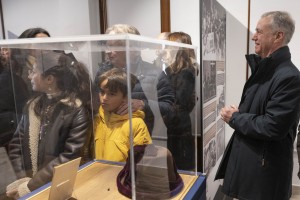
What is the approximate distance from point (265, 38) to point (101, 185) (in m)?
1.18

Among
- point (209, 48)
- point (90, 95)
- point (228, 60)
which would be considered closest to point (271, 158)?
point (209, 48)

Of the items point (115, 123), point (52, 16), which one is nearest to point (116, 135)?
point (115, 123)

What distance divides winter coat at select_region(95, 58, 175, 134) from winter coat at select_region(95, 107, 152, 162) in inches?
2.4

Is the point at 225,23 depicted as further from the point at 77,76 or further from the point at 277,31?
the point at 77,76

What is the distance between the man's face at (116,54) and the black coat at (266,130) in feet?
2.92

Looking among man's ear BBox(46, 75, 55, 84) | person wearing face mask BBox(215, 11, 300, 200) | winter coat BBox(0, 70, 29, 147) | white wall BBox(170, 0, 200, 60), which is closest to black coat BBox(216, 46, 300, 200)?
person wearing face mask BBox(215, 11, 300, 200)

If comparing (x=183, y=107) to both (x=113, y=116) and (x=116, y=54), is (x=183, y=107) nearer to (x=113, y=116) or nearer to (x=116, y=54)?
(x=113, y=116)

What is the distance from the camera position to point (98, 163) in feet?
4.58

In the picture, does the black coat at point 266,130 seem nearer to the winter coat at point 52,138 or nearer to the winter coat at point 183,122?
the winter coat at point 183,122

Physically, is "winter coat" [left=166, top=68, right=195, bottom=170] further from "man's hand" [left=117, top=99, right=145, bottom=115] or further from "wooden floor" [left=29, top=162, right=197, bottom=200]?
"man's hand" [left=117, top=99, right=145, bottom=115]

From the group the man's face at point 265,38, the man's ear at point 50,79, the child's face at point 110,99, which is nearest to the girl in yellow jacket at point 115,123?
the child's face at point 110,99

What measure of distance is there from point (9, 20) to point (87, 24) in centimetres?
84

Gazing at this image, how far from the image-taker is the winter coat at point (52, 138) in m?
1.29

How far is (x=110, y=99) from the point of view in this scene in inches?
44.5
